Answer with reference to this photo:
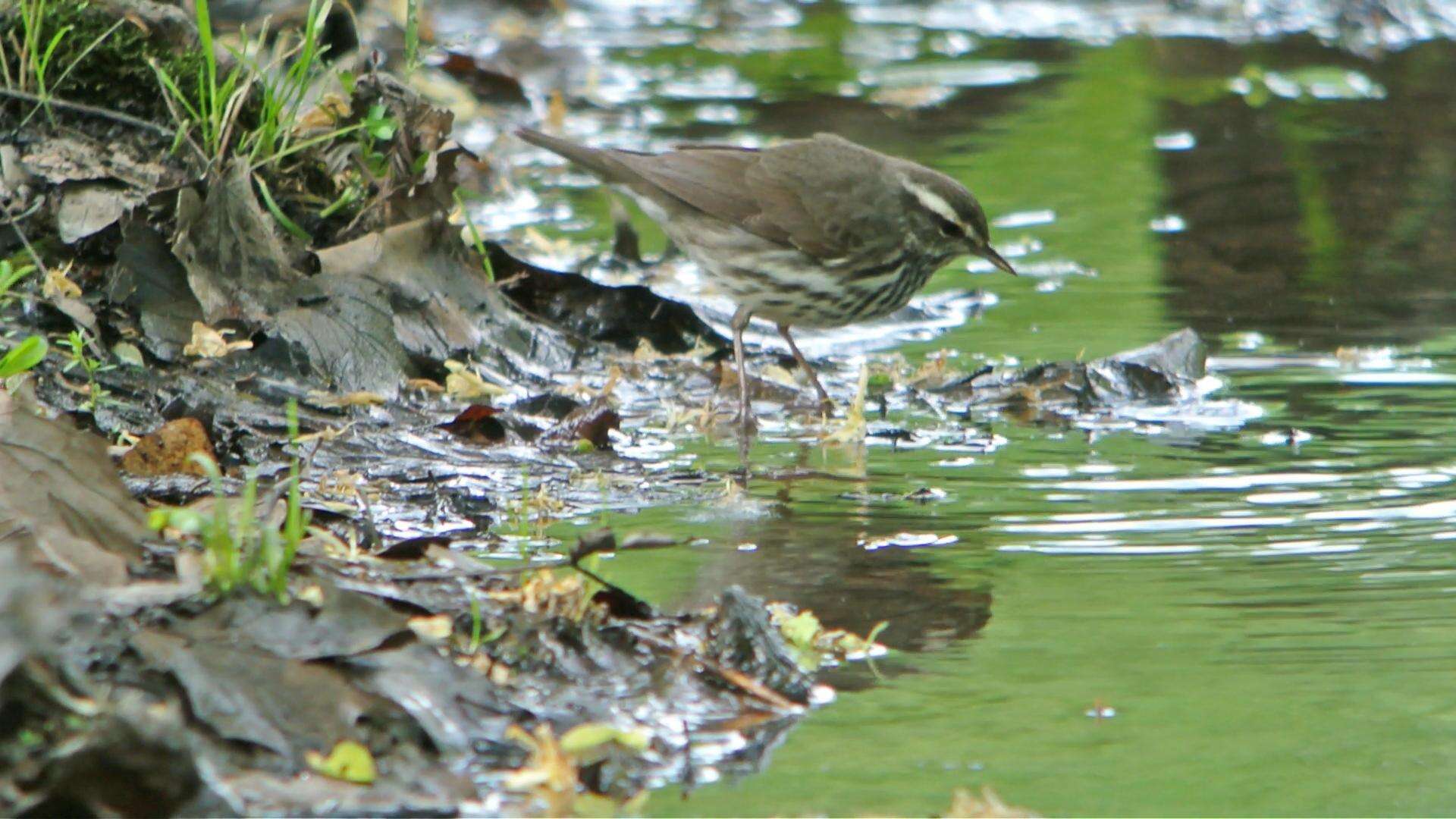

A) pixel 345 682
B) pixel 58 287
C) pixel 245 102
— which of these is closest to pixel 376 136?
pixel 245 102

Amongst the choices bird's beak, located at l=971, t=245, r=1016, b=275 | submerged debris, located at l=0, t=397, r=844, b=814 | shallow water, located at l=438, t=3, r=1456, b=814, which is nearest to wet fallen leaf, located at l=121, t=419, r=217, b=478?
submerged debris, located at l=0, t=397, r=844, b=814

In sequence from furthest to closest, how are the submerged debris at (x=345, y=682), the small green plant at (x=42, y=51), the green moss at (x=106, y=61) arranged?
the green moss at (x=106, y=61) < the small green plant at (x=42, y=51) < the submerged debris at (x=345, y=682)

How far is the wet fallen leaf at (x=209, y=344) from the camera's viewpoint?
5.60m

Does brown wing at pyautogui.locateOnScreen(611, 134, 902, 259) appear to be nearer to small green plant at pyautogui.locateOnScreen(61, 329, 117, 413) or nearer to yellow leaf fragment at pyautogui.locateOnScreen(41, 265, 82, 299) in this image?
yellow leaf fragment at pyautogui.locateOnScreen(41, 265, 82, 299)

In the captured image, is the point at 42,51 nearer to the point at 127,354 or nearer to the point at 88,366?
the point at 127,354

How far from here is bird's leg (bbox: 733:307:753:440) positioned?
6.07 metres

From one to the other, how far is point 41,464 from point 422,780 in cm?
119

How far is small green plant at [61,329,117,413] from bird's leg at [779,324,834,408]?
7.31 ft

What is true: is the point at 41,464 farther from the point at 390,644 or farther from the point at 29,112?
the point at 29,112

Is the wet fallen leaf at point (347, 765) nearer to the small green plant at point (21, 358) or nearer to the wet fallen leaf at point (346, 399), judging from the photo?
the small green plant at point (21, 358)

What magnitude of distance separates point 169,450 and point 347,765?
1.87m

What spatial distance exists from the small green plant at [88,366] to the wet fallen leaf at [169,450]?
38cm

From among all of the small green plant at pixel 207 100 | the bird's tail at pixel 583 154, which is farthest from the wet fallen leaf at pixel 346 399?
the bird's tail at pixel 583 154

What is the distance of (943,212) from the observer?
700 cm
